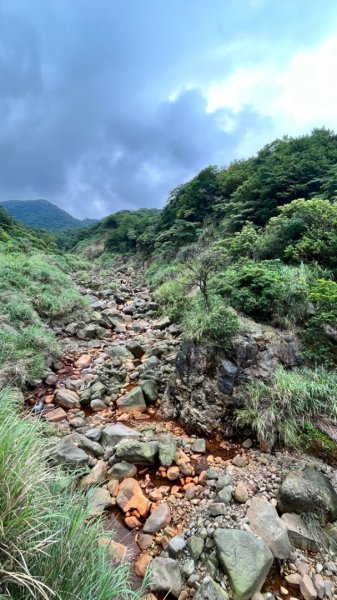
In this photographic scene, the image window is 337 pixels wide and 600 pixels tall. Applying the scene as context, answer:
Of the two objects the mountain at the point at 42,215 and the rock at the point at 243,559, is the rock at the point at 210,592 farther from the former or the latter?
the mountain at the point at 42,215

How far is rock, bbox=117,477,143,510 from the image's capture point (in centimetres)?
299

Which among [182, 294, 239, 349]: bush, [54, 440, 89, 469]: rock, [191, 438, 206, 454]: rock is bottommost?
[191, 438, 206, 454]: rock

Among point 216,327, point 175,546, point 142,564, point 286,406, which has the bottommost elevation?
point 142,564

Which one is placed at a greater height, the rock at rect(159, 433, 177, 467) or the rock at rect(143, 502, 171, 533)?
the rock at rect(159, 433, 177, 467)

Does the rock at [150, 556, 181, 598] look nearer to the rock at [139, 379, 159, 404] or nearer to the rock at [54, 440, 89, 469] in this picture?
the rock at [54, 440, 89, 469]

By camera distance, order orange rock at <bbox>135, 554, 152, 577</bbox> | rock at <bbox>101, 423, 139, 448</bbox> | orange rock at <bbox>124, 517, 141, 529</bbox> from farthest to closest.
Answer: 1. rock at <bbox>101, 423, 139, 448</bbox>
2. orange rock at <bbox>124, 517, 141, 529</bbox>
3. orange rock at <bbox>135, 554, 152, 577</bbox>

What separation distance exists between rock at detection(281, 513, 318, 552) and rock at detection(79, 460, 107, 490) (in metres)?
1.93

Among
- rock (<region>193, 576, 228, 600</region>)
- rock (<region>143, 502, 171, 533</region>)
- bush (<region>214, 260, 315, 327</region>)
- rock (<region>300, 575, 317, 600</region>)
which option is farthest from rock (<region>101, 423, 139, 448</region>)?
bush (<region>214, 260, 315, 327</region>)

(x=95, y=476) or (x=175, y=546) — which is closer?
(x=175, y=546)

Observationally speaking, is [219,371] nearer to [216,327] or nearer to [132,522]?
[216,327]

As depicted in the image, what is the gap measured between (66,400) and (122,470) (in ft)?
6.29

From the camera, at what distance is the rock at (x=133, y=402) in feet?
15.2

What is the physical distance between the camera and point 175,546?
96.4 inches

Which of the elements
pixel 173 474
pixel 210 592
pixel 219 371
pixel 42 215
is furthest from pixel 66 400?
pixel 42 215
